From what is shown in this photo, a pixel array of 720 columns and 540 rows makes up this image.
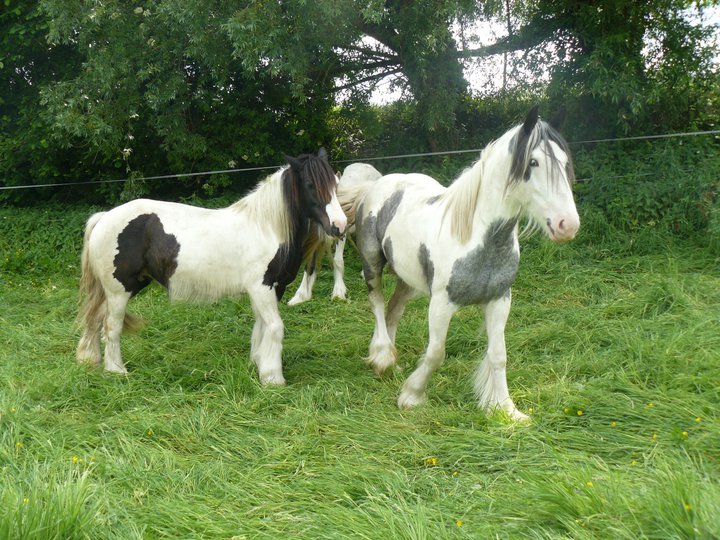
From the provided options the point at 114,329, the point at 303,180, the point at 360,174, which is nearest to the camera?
the point at 303,180

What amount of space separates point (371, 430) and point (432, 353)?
0.67m

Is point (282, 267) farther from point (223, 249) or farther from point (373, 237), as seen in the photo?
point (373, 237)

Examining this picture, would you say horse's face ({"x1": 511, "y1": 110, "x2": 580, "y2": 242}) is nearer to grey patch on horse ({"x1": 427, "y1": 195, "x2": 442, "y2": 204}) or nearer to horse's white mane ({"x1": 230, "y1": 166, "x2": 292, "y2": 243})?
grey patch on horse ({"x1": 427, "y1": 195, "x2": 442, "y2": 204})

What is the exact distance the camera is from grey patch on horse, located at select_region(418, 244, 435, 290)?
13.2 ft

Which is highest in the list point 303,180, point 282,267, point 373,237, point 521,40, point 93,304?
point 521,40

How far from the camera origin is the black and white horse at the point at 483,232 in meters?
3.37

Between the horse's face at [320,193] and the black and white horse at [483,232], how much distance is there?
0.42m

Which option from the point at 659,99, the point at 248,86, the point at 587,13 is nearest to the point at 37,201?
the point at 248,86

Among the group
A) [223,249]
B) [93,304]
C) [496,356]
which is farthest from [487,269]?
[93,304]

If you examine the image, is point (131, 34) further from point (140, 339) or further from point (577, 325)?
point (577, 325)

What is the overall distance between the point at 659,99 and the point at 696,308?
3901mm

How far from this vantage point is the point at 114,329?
4820 mm

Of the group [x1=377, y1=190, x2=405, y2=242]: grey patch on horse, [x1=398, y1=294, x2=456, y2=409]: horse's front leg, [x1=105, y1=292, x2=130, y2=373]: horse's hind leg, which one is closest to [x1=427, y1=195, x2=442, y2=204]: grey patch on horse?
[x1=377, y1=190, x2=405, y2=242]: grey patch on horse

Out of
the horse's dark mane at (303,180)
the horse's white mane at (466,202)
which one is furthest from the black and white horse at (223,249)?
the horse's white mane at (466,202)
